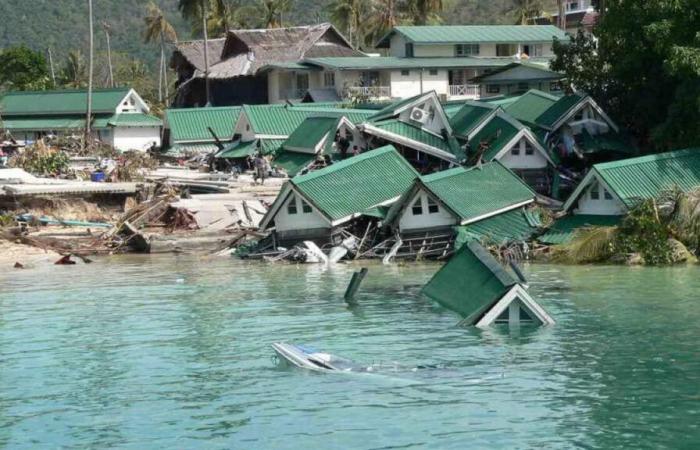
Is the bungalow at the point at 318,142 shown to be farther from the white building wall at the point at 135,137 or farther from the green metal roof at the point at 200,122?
the white building wall at the point at 135,137

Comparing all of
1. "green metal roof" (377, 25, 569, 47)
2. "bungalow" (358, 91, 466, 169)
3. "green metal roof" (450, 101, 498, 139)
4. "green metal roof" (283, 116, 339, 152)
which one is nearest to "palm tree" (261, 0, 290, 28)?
"green metal roof" (377, 25, 569, 47)

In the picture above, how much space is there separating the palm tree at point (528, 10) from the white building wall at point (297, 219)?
207 ft

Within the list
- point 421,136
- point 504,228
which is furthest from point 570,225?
point 421,136

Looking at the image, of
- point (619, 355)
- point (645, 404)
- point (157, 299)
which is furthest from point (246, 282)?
point (645, 404)

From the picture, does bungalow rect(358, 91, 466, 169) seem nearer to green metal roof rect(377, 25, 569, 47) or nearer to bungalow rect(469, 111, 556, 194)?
bungalow rect(469, 111, 556, 194)

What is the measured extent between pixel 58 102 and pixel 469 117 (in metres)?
37.9

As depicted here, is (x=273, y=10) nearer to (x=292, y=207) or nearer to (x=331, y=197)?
(x=292, y=207)

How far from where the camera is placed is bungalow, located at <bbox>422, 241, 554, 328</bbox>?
28391 mm

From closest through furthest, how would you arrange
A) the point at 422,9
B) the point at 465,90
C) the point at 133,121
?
the point at 133,121
the point at 465,90
the point at 422,9

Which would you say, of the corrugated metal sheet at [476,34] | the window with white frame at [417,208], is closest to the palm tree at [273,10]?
the corrugated metal sheet at [476,34]

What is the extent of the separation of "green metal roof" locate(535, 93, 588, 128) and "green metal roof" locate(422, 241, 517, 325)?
18119 millimetres

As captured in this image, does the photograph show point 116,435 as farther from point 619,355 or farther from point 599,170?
point 599,170

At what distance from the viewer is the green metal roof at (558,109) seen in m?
48.4

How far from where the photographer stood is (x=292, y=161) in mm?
56812
